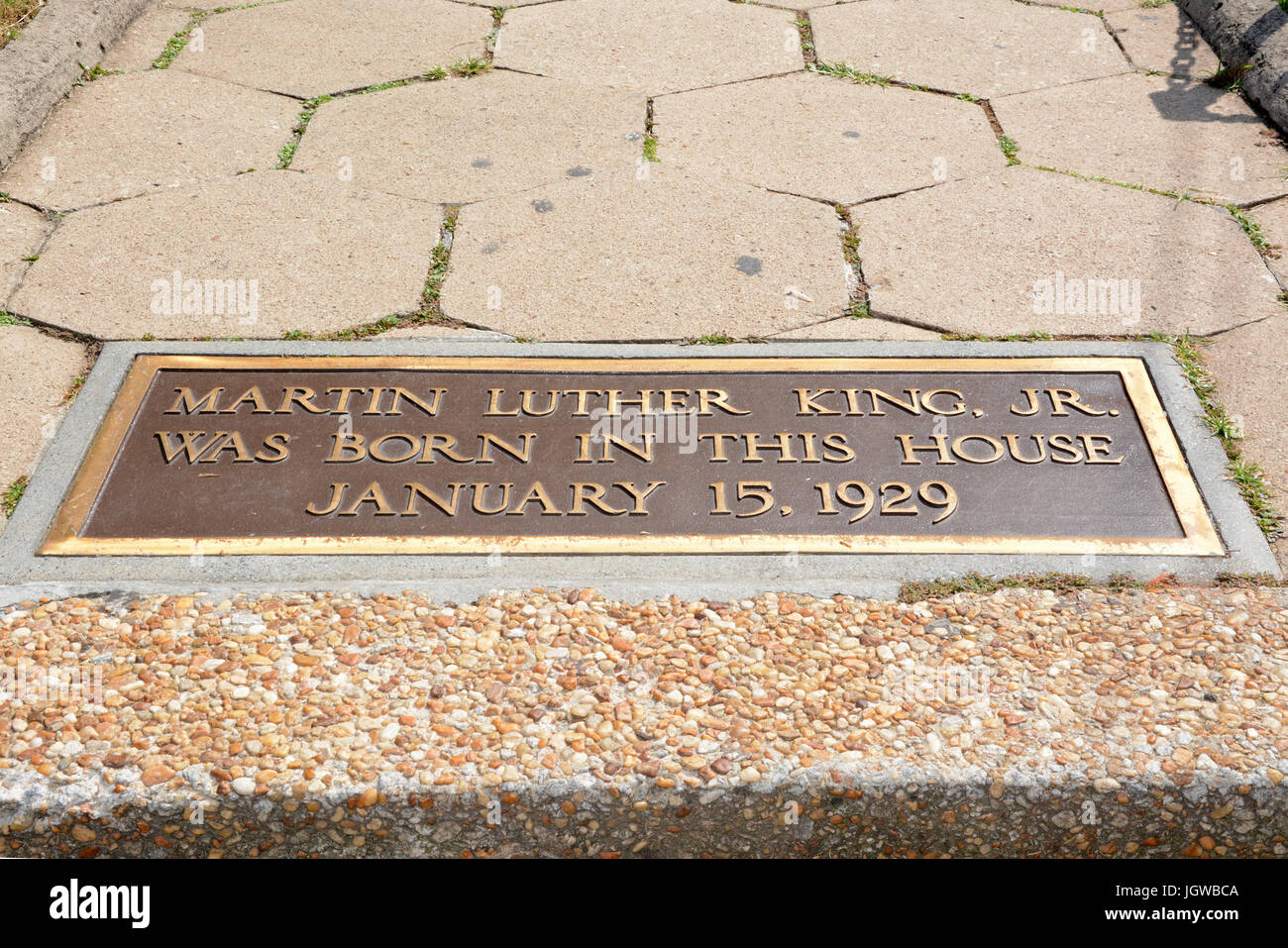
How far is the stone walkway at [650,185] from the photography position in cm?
268

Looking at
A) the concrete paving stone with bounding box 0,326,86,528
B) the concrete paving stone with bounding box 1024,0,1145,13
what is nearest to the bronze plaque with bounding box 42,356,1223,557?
the concrete paving stone with bounding box 0,326,86,528

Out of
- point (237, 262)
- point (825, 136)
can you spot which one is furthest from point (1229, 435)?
point (237, 262)

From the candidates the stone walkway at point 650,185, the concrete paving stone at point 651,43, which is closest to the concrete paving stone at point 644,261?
the stone walkway at point 650,185

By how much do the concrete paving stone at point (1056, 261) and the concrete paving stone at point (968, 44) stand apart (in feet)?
2.57

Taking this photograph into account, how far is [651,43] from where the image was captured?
13.2 ft

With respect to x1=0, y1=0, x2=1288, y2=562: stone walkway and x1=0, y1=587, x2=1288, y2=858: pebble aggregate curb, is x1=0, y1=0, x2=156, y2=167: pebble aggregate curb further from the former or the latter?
x1=0, y1=587, x2=1288, y2=858: pebble aggregate curb

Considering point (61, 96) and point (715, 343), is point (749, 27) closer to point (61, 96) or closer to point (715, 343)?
point (715, 343)

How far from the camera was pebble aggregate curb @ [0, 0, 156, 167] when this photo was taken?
3316 mm

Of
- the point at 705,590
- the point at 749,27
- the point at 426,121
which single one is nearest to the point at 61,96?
the point at 426,121

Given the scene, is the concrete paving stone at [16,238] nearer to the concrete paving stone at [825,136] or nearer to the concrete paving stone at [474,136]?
the concrete paving stone at [474,136]

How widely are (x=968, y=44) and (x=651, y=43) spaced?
46.3 inches

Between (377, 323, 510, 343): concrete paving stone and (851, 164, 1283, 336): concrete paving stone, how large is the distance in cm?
97

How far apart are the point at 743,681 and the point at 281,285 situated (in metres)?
1.69

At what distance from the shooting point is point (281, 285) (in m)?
2.78
